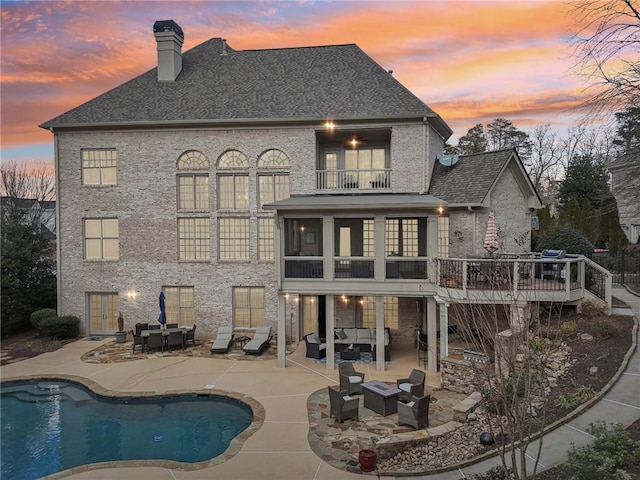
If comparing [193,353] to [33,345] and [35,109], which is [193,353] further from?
[35,109]

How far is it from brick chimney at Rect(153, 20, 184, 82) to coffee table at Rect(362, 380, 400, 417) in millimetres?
19032

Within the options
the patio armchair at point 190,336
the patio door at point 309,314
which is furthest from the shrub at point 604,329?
the patio armchair at point 190,336

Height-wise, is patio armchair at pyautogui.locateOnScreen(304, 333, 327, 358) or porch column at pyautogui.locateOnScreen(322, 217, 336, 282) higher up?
porch column at pyautogui.locateOnScreen(322, 217, 336, 282)

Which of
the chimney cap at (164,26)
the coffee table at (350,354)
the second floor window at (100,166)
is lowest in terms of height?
the coffee table at (350,354)

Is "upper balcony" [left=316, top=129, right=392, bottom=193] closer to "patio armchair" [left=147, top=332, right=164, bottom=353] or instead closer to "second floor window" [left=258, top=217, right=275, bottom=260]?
"second floor window" [left=258, top=217, right=275, bottom=260]

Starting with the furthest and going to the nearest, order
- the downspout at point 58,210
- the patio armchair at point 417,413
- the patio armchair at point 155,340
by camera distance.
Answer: the downspout at point 58,210 → the patio armchair at point 155,340 → the patio armchair at point 417,413

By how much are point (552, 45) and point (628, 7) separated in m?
1.84

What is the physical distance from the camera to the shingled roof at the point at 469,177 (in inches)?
712

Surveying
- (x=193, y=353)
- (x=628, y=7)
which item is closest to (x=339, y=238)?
(x=193, y=353)

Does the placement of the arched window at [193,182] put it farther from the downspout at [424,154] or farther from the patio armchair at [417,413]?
the patio armchair at [417,413]

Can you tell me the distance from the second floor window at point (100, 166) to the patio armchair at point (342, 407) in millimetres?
16451

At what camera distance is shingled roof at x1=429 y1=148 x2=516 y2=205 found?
18094mm

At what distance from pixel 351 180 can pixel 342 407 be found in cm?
1173

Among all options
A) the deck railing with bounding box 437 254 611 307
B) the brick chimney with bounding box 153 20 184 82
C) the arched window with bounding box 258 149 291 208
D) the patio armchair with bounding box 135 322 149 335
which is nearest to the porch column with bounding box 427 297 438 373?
the deck railing with bounding box 437 254 611 307
